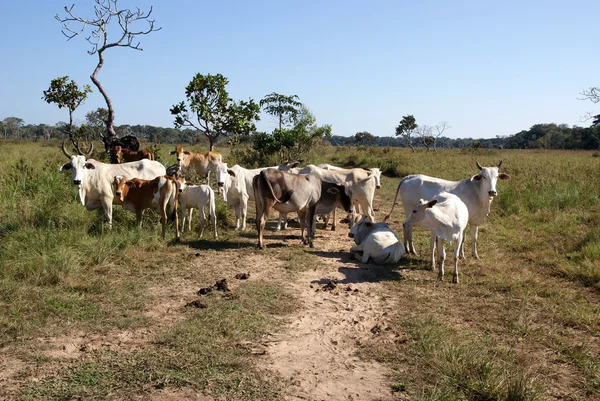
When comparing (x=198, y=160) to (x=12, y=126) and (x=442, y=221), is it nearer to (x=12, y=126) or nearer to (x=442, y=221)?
(x=442, y=221)

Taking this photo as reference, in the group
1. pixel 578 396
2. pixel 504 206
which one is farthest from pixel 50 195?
pixel 504 206

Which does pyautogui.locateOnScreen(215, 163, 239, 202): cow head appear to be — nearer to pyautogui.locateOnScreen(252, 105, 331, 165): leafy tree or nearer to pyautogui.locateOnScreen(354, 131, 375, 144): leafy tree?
pyautogui.locateOnScreen(252, 105, 331, 165): leafy tree

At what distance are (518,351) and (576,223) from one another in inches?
275

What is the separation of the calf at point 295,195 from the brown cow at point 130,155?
437cm

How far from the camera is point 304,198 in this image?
31.3 ft

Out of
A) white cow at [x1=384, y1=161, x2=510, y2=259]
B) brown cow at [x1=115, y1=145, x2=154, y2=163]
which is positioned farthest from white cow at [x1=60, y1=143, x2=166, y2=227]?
white cow at [x1=384, y1=161, x2=510, y2=259]

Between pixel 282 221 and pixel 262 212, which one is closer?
pixel 262 212

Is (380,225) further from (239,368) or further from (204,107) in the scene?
(204,107)

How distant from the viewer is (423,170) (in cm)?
2138

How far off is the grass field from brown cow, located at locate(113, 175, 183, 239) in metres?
0.36

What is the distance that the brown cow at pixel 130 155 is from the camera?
40.7 ft

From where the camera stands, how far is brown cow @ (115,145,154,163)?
12.4 m

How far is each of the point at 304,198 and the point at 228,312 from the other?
4.14m

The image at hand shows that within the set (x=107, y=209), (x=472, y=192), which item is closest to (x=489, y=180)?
(x=472, y=192)
